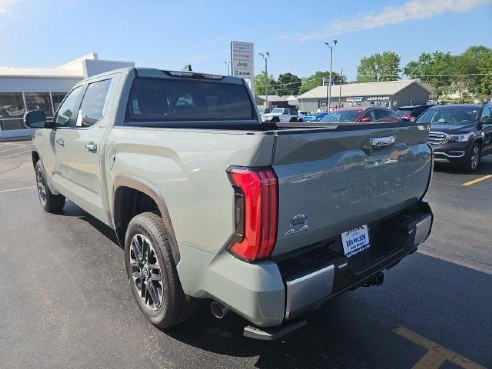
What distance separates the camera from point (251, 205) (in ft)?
6.41

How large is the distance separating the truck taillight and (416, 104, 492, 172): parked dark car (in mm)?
8845

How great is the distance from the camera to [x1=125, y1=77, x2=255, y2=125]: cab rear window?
12.2 feet

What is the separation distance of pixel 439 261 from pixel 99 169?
3630 mm

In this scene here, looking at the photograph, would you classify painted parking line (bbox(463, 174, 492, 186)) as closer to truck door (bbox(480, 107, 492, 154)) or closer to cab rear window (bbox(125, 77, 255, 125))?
truck door (bbox(480, 107, 492, 154))

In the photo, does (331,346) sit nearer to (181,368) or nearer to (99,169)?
(181,368)

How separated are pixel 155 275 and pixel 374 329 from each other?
5.60ft

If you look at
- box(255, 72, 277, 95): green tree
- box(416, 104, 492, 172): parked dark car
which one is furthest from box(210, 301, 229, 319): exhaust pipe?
box(255, 72, 277, 95): green tree

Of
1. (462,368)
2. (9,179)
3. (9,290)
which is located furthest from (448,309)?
(9,179)

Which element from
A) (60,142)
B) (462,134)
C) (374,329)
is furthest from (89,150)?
(462,134)

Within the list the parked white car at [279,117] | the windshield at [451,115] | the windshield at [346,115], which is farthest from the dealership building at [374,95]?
the windshield at [451,115]

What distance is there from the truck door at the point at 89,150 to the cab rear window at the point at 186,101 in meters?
0.32

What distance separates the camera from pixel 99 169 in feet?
11.7

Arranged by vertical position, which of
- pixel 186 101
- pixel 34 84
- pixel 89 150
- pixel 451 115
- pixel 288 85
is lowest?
pixel 451 115

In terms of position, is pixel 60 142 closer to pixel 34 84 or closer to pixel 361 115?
pixel 361 115
